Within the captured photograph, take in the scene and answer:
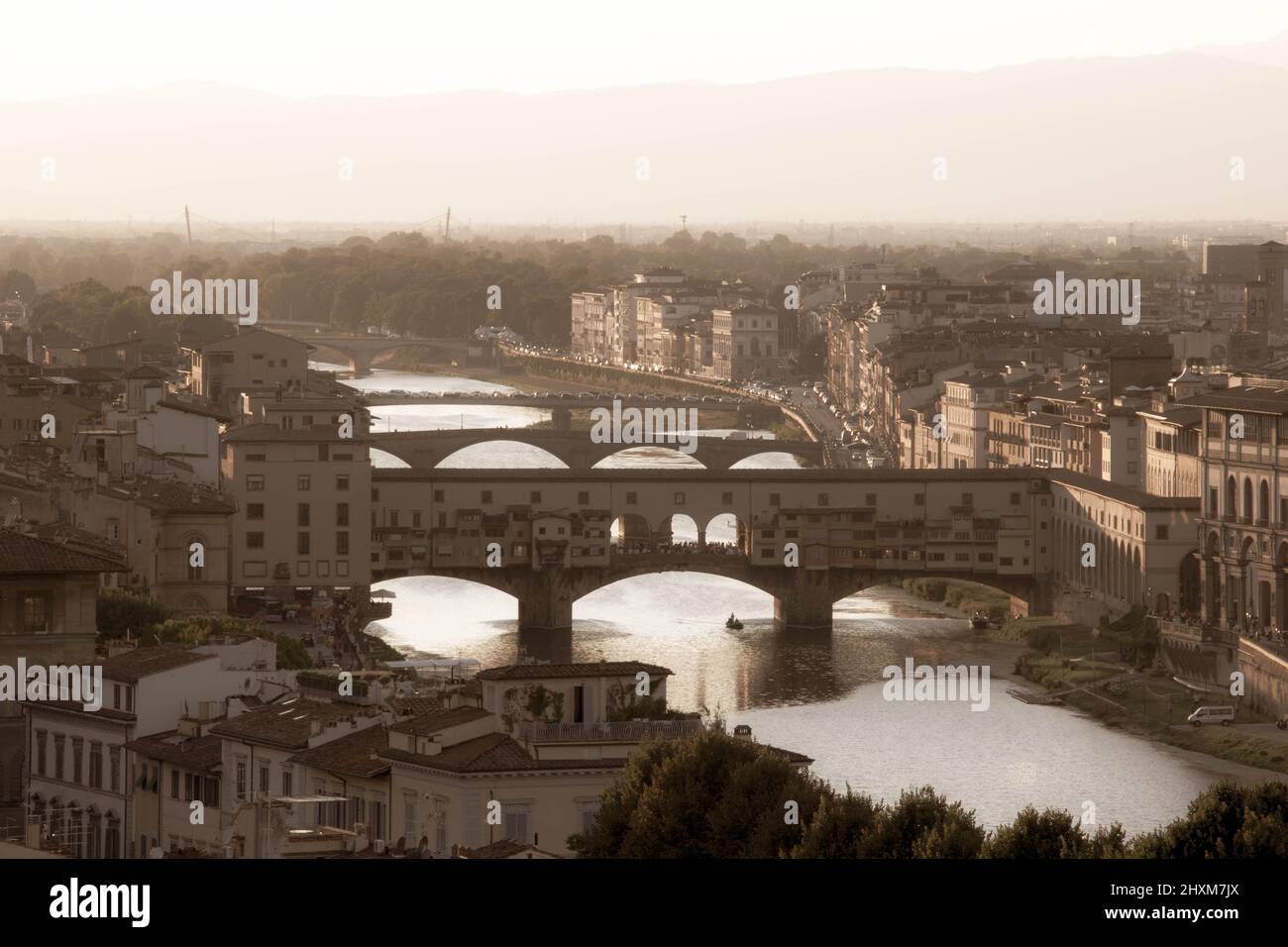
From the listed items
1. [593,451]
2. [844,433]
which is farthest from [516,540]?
[844,433]

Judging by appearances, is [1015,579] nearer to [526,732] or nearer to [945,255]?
[526,732]

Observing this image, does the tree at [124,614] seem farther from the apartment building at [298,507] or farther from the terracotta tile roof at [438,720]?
the apartment building at [298,507]

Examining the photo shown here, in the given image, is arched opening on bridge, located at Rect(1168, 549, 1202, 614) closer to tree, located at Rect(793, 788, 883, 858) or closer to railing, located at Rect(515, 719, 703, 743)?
railing, located at Rect(515, 719, 703, 743)

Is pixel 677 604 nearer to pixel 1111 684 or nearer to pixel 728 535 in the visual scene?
pixel 728 535

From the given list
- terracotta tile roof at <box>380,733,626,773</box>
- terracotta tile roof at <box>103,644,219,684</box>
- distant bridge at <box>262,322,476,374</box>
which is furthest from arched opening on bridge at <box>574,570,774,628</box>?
distant bridge at <box>262,322,476,374</box>

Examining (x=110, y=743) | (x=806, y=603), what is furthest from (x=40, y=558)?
(x=806, y=603)

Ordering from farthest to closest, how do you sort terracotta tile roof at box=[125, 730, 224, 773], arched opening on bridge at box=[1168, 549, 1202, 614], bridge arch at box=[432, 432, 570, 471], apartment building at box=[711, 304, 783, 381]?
1. apartment building at box=[711, 304, 783, 381]
2. bridge arch at box=[432, 432, 570, 471]
3. arched opening on bridge at box=[1168, 549, 1202, 614]
4. terracotta tile roof at box=[125, 730, 224, 773]

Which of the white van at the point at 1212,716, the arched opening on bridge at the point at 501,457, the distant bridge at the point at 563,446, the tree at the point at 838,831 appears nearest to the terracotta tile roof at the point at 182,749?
the tree at the point at 838,831
